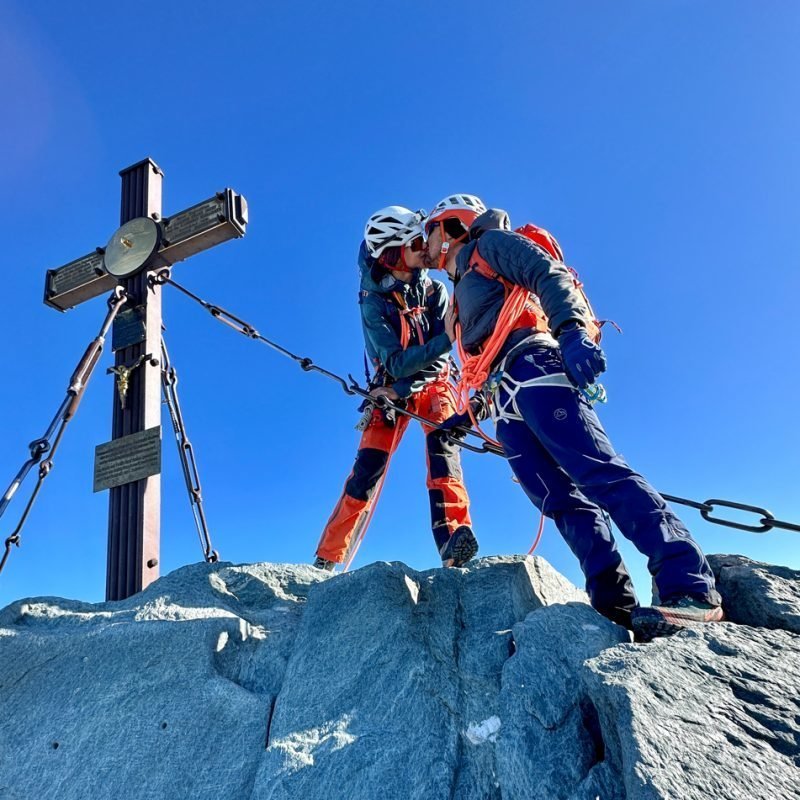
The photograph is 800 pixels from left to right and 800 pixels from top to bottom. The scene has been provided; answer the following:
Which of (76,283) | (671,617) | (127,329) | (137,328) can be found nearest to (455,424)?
(671,617)

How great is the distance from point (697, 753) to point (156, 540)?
16.8 feet

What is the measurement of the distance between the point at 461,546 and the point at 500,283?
2047 mm

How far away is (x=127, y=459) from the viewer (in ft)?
21.5

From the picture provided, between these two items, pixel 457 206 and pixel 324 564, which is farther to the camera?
pixel 324 564

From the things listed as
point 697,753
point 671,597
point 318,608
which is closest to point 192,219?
point 318,608

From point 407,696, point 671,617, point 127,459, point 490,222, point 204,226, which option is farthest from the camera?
point 204,226

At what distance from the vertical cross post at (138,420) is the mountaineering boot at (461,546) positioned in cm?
274

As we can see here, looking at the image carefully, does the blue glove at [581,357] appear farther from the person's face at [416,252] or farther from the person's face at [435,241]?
the person's face at [416,252]

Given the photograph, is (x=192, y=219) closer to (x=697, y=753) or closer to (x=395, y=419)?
(x=395, y=419)

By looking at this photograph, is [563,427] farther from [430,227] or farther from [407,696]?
[430,227]

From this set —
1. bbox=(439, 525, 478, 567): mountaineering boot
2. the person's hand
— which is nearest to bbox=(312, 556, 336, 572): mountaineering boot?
bbox=(439, 525, 478, 567): mountaineering boot

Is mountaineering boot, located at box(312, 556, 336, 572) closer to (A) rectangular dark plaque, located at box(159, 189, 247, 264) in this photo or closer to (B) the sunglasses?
(B) the sunglasses

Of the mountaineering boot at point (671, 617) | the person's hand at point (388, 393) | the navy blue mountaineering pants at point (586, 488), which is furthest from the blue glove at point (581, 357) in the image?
the person's hand at point (388, 393)

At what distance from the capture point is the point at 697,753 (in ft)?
7.85
